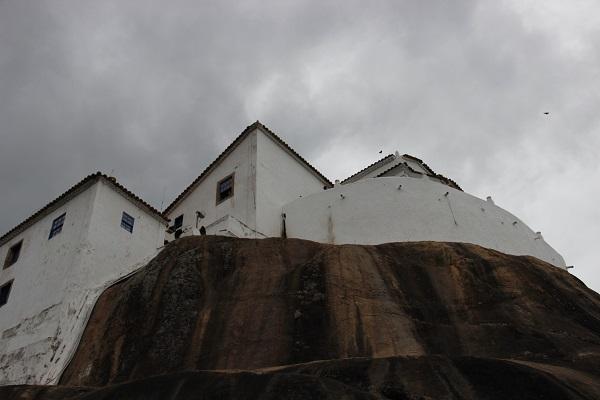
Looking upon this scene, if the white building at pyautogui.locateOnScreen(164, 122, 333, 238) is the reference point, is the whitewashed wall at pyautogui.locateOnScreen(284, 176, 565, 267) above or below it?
below

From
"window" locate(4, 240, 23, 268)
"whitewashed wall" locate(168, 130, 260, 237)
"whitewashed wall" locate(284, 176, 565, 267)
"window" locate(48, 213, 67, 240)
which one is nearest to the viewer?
"whitewashed wall" locate(284, 176, 565, 267)

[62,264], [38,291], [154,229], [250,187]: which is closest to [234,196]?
[250,187]


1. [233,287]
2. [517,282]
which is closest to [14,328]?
[233,287]

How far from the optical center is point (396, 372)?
1056cm

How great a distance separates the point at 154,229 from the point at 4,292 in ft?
21.5

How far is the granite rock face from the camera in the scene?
10656 mm

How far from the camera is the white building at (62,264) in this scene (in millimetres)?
19594

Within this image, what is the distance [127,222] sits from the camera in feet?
80.3

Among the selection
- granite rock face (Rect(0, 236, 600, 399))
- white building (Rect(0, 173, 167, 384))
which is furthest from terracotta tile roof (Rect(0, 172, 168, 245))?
granite rock face (Rect(0, 236, 600, 399))

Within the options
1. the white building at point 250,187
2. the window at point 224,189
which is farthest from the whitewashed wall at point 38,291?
the window at point 224,189

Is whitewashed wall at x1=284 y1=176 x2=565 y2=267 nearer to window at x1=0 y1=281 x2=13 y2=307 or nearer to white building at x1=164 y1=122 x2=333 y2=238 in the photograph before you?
white building at x1=164 y1=122 x2=333 y2=238

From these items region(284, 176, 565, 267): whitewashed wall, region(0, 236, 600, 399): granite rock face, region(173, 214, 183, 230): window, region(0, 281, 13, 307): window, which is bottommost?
region(0, 236, 600, 399): granite rock face

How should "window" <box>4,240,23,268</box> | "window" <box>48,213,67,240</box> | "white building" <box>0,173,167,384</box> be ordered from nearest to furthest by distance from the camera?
"white building" <box>0,173,167,384</box>
"window" <box>48,213,67,240</box>
"window" <box>4,240,23,268</box>

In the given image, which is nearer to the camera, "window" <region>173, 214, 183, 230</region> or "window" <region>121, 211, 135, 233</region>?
"window" <region>121, 211, 135, 233</region>
